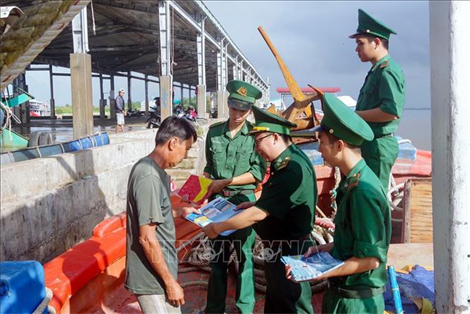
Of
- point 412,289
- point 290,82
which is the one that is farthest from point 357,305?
point 290,82

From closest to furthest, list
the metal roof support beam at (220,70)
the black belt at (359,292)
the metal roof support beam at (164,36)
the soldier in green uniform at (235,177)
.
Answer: the black belt at (359,292), the soldier in green uniform at (235,177), the metal roof support beam at (164,36), the metal roof support beam at (220,70)

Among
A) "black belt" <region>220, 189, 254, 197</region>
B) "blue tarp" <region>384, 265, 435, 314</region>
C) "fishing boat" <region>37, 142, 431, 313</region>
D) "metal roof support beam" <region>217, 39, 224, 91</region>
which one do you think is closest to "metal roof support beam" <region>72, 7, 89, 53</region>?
"fishing boat" <region>37, 142, 431, 313</region>

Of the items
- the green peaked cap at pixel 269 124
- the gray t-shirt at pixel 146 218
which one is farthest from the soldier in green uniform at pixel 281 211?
the gray t-shirt at pixel 146 218

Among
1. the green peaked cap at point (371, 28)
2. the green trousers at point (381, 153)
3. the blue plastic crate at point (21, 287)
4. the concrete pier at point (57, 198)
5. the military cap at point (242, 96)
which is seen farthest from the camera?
the concrete pier at point (57, 198)

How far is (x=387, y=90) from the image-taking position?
2.71m

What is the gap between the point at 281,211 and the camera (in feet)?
7.35

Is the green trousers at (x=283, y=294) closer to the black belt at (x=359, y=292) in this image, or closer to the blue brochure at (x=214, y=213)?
the blue brochure at (x=214, y=213)

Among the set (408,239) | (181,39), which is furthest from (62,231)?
(181,39)

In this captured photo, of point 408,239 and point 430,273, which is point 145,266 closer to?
point 430,273

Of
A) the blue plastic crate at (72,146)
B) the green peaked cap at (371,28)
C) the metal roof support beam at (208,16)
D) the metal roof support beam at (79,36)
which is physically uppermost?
the metal roof support beam at (208,16)

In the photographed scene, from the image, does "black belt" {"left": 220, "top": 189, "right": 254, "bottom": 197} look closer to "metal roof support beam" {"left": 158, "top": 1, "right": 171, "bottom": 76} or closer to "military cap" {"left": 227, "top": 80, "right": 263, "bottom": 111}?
"military cap" {"left": 227, "top": 80, "right": 263, "bottom": 111}

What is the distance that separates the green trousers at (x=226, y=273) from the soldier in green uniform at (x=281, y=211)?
1.87 ft

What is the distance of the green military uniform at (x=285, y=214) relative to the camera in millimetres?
2256

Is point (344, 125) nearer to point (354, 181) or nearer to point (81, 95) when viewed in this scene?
point (354, 181)
